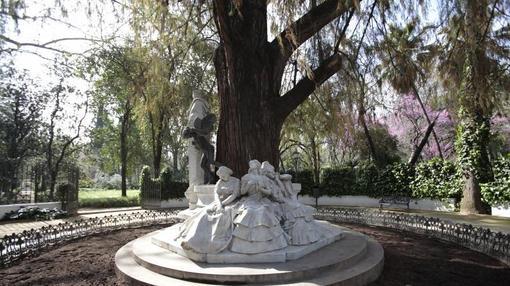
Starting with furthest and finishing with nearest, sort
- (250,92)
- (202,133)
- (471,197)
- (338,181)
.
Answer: (338,181)
(471,197)
(202,133)
(250,92)

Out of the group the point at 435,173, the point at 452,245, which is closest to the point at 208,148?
the point at 452,245

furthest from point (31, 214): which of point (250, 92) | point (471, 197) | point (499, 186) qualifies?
point (499, 186)

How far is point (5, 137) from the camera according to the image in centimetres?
2066

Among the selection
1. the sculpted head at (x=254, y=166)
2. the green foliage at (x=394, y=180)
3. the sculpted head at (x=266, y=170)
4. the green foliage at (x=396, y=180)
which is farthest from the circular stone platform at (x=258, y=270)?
the green foliage at (x=396, y=180)

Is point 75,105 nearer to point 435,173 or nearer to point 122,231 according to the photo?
point 122,231

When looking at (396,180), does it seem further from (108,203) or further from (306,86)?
(108,203)

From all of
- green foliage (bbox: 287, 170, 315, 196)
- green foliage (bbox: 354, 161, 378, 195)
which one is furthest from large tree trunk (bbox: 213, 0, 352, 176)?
green foliage (bbox: 287, 170, 315, 196)

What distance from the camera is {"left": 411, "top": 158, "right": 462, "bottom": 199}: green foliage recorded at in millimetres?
15461

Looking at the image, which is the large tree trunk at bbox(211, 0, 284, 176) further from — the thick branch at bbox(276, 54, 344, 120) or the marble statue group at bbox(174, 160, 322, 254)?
the marble statue group at bbox(174, 160, 322, 254)

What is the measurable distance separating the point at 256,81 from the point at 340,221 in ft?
20.4

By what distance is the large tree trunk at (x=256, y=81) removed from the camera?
6.71 meters

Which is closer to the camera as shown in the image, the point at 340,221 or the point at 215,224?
the point at 215,224

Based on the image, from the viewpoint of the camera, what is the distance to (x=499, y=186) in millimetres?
13086

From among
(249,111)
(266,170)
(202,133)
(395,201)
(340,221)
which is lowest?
(340,221)
